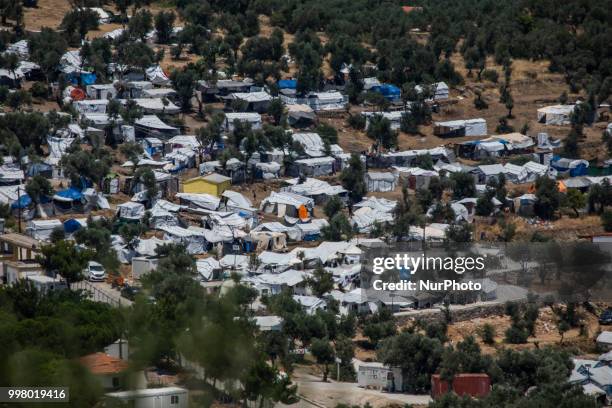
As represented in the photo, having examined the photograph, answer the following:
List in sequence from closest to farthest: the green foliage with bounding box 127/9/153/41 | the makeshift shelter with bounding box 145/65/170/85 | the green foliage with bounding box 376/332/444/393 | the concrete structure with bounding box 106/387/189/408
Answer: the concrete structure with bounding box 106/387/189/408 → the green foliage with bounding box 376/332/444/393 → the makeshift shelter with bounding box 145/65/170/85 → the green foliage with bounding box 127/9/153/41

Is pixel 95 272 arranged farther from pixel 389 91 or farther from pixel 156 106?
pixel 389 91

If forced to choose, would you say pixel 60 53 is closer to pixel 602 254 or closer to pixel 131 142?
pixel 131 142

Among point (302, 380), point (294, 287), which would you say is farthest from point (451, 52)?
point (302, 380)

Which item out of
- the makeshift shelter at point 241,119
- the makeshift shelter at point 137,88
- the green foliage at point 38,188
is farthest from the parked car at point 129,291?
the makeshift shelter at point 137,88

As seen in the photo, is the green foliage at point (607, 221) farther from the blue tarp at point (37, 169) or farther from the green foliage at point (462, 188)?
the blue tarp at point (37, 169)

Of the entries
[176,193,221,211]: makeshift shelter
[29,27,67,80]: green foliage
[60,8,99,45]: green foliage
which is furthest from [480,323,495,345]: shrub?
[60,8,99,45]: green foliage

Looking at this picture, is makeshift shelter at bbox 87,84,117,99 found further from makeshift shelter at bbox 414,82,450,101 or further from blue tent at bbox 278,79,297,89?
makeshift shelter at bbox 414,82,450,101
